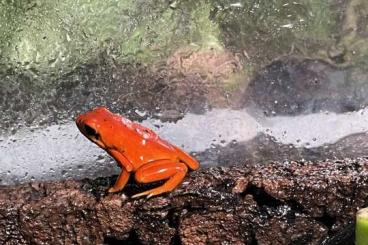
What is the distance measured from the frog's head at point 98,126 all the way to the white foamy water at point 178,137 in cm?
28

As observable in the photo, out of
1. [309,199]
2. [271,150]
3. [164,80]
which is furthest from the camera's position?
[164,80]

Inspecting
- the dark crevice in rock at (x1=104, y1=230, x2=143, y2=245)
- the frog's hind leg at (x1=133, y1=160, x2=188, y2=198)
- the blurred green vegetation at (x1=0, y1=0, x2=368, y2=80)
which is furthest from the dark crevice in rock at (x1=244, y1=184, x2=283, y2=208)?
the blurred green vegetation at (x1=0, y1=0, x2=368, y2=80)

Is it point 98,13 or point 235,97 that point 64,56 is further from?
point 235,97

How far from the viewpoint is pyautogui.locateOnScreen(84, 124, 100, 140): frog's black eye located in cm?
170

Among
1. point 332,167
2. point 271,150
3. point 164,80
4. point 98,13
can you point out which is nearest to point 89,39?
point 98,13

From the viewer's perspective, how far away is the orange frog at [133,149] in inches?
66.7

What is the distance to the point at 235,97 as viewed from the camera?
2141 mm

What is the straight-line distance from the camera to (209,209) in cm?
168

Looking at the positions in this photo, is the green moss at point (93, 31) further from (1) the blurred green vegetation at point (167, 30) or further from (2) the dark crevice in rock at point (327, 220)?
(2) the dark crevice in rock at point (327, 220)

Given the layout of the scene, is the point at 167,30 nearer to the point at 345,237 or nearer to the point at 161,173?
the point at 161,173

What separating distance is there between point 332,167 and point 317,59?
0.54 m

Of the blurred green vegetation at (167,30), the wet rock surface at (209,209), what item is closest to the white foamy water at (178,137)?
the blurred green vegetation at (167,30)

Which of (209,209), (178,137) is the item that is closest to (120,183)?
(209,209)

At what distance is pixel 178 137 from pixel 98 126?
42 centimetres
